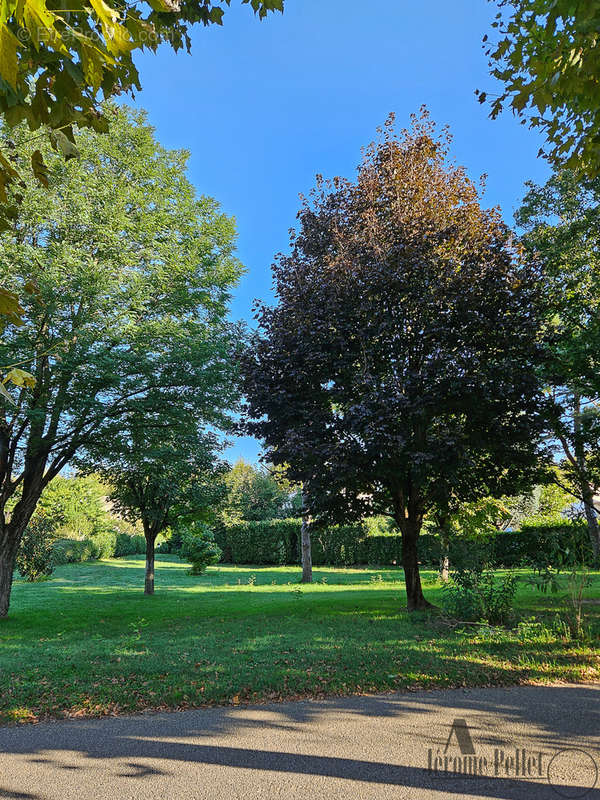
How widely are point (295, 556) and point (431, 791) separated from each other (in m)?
26.7

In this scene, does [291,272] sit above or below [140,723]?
above

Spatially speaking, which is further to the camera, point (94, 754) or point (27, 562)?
point (27, 562)

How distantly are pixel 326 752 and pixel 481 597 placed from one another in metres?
5.09

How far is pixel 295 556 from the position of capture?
2900cm

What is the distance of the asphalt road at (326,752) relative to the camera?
3264 mm

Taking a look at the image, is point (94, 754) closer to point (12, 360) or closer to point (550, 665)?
point (550, 665)

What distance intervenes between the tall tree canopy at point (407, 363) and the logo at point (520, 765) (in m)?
4.83

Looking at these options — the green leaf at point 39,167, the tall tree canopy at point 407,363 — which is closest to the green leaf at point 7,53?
the green leaf at point 39,167

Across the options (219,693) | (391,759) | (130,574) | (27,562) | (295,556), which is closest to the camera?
(391,759)

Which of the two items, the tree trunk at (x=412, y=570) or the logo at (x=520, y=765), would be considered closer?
the logo at (x=520, y=765)

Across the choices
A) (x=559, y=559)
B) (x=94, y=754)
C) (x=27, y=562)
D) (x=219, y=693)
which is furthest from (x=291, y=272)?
(x=27, y=562)

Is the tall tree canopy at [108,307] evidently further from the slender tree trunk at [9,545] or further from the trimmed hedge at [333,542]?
the trimmed hedge at [333,542]

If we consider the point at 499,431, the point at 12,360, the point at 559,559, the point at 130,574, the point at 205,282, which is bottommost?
the point at 130,574

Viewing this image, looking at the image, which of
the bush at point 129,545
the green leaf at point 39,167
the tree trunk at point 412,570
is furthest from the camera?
the bush at point 129,545
